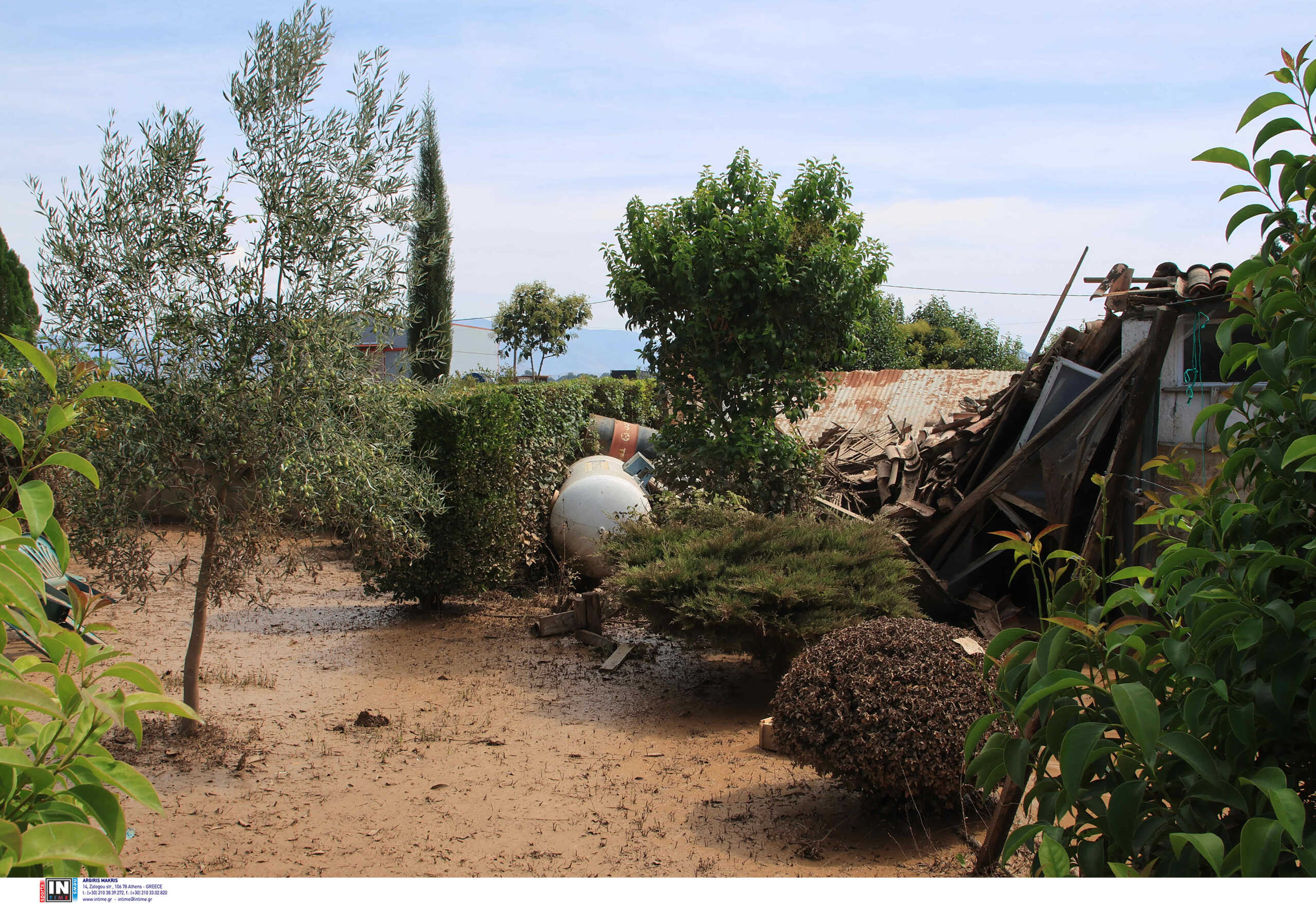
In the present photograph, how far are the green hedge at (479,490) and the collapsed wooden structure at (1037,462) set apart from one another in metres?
3.57

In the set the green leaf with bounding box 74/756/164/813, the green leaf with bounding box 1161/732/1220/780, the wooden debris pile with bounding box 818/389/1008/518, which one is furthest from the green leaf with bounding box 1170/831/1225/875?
the wooden debris pile with bounding box 818/389/1008/518

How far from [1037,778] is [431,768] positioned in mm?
4563

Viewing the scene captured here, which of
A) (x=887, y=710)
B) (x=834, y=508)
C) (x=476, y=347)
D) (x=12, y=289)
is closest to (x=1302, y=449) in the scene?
(x=887, y=710)

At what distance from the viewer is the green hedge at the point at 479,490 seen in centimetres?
928

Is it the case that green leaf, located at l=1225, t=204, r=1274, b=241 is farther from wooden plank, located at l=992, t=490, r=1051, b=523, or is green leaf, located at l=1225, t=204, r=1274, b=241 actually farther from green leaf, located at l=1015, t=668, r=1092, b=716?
wooden plank, located at l=992, t=490, r=1051, b=523

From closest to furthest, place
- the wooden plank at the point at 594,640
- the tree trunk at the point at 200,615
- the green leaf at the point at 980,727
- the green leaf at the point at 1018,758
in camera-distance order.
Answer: the green leaf at the point at 1018,758 → the green leaf at the point at 980,727 → the tree trunk at the point at 200,615 → the wooden plank at the point at 594,640

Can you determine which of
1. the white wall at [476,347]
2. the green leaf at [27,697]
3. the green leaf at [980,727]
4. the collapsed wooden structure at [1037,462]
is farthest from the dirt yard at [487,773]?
the white wall at [476,347]

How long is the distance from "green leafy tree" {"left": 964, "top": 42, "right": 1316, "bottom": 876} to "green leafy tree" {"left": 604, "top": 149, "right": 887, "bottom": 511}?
7184mm

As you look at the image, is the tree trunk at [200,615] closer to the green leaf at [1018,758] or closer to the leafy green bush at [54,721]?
the leafy green bush at [54,721]

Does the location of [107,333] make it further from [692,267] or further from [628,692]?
[692,267]

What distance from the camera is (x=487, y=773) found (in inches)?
213

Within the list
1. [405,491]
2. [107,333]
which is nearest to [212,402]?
[107,333]

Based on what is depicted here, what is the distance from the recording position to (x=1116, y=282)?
8.20m

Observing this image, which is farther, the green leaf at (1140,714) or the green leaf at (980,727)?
the green leaf at (980,727)
